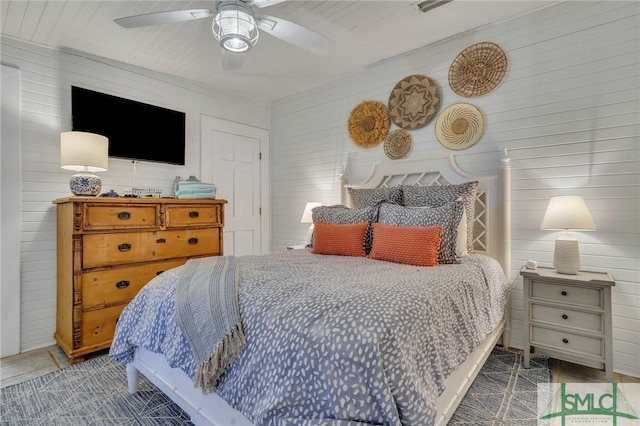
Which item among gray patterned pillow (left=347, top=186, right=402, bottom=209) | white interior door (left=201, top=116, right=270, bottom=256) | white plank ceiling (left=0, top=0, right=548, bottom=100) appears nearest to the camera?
white plank ceiling (left=0, top=0, right=548, bottom=100)

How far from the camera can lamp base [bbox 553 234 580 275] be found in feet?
6.85

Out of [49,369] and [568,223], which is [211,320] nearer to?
[49,369]

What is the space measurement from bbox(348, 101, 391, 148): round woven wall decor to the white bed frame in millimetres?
339

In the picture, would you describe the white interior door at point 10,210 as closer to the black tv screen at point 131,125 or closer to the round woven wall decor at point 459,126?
the black tv screen at point 131,125

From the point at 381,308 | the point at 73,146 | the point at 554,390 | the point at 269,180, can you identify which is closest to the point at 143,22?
the point at 73,146

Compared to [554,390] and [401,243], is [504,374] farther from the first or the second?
[401,243]

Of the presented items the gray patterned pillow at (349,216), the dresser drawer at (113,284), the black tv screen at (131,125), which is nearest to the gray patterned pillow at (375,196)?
the gray patterned pillow at (349,216)

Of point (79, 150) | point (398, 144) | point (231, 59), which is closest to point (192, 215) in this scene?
point (79, 150)

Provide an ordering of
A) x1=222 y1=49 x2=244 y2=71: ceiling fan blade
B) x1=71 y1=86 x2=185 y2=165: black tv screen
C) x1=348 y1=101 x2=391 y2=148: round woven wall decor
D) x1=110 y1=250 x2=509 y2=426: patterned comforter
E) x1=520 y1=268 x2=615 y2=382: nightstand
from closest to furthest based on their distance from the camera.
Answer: x1=110 y1=250 x2=509 y2=426: patterned comforter, x1=520 y1=268 x2=615 y2=382: nightstand, x1=222 y1=49 x2=244 y2=71: ceiling fan blade, x1=71 y1=86 x2=185 y2=165: black tv screen, x1=348 y1=101 x2=391 y2=148: round woven wall decor

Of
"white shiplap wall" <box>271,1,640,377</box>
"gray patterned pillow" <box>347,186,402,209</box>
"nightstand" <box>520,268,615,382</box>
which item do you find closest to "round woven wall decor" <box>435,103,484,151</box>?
"white shiplap wall" <box>271,1,640,377</box>

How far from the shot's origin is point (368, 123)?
135 inches

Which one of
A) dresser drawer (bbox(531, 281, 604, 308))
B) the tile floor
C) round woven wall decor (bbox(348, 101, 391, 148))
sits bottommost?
the tile floor

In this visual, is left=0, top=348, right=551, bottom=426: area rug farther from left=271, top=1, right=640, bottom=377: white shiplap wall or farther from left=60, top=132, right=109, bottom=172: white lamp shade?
left=60, top=132, right=109, bottom=172: white lamp shade

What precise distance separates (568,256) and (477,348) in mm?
943
